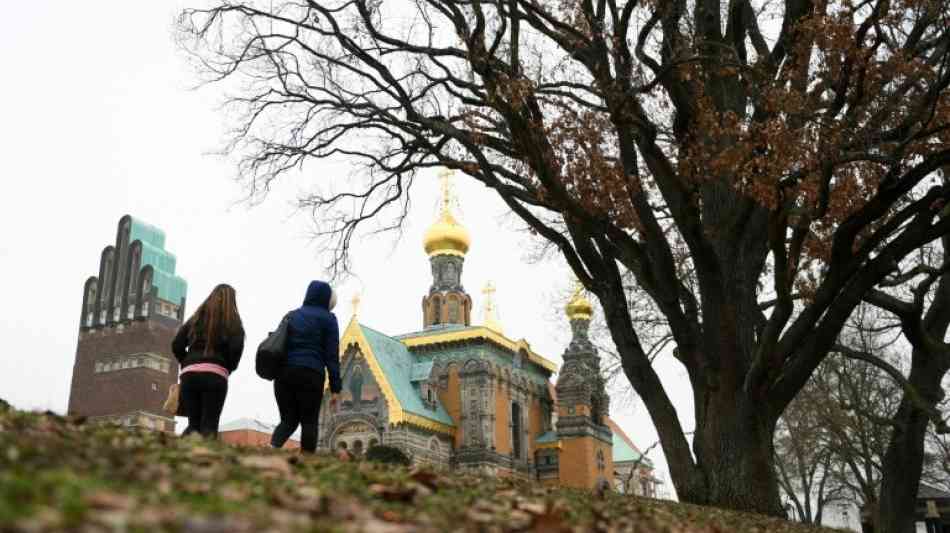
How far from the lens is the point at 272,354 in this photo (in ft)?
25.3

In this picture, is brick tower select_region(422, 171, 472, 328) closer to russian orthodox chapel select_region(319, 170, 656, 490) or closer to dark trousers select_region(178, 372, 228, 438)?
russian orthodox chapel select_region(319, 170, 656, 490)

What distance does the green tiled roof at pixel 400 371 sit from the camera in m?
41.5

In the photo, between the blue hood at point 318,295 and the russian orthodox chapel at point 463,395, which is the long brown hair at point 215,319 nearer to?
the blue hood at point 318,295

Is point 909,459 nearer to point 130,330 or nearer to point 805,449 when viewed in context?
point 805,449

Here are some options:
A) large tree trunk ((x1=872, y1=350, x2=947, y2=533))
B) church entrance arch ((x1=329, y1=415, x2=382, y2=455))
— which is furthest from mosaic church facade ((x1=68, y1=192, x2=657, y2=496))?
large tree trunk ((x1=872, y1=350, x2=947, y2=533))

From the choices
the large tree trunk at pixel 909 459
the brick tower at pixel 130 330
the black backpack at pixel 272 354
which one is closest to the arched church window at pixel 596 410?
the brick tower at pixel 130 330

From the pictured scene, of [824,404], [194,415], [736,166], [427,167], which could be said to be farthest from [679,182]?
[824,404]

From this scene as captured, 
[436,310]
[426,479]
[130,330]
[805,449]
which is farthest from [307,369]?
[130,330]

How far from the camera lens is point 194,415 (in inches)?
307

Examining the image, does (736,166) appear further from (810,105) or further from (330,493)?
(330,493)

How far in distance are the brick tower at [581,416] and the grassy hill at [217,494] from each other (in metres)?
41.1

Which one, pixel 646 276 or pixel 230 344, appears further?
pixel 646 276

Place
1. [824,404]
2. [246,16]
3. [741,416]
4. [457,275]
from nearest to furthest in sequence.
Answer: [741,416] → [246,16] → [824,404] → [457,275]

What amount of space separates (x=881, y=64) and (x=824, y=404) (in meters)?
18.2
